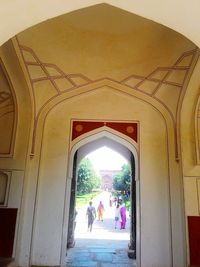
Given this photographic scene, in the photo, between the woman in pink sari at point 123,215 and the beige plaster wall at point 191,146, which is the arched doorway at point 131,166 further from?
the woman in pink sari at point 123,215

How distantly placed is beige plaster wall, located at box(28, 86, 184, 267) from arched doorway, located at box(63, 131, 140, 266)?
0.49ft

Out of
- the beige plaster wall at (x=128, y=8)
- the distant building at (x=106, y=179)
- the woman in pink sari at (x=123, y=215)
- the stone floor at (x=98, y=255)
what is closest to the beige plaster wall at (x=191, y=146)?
the stone floor at (x=98, y=255)

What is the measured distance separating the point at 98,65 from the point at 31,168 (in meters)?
2.52

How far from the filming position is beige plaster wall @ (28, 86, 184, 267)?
4.83 metres

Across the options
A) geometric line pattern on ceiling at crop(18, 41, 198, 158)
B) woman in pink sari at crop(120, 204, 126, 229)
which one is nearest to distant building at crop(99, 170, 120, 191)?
woman in pink sari at crop(120, 204, 126, 229)

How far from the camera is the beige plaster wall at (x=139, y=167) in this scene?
4832 millimetres

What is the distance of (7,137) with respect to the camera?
533 cm

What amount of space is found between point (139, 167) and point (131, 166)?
1.11 metres

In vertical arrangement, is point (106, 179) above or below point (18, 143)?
above

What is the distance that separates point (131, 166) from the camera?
21.1 feet

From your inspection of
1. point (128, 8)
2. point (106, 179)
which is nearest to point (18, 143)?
point (128, 8)

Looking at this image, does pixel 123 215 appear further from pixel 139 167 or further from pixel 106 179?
pixel 106 179

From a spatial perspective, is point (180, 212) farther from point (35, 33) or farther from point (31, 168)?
point (35, 33)

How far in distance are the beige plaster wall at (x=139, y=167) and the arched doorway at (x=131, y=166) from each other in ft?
0.49
